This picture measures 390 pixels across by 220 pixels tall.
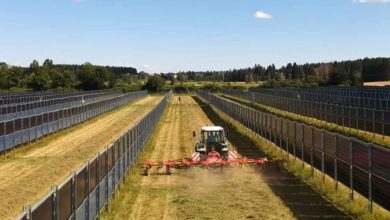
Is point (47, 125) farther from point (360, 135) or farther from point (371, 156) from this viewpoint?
point (371, 156)

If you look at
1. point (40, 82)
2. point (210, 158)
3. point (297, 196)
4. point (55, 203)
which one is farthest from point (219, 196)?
point (40, 82)

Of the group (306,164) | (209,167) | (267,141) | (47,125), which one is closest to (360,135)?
(267,141)

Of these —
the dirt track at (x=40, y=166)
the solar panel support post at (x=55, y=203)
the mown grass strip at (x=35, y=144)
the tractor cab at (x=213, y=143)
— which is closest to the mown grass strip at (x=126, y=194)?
the dirt track at (x=40, y=166)

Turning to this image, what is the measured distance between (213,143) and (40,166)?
34.8 feet

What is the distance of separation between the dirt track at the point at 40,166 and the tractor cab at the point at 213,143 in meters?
7.53

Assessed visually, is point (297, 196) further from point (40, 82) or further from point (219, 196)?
point (40, 82)

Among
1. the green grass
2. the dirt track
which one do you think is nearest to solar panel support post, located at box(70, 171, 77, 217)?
the dirt track

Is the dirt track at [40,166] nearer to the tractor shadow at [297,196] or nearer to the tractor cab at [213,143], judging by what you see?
the tractor cab at [213,143]

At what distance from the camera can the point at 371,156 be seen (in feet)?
57.2

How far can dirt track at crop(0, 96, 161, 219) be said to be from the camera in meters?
21.8

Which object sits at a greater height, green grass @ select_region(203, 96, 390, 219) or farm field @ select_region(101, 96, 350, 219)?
green grass @ select_region(203, 96, 390, 219)

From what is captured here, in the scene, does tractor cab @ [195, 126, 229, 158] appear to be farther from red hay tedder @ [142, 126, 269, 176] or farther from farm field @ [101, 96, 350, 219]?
farm field @ [101, 96, 350, 219]

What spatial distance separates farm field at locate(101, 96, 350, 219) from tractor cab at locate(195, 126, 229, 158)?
2.13m

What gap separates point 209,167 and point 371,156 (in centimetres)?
1230
